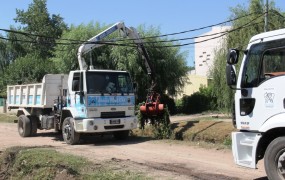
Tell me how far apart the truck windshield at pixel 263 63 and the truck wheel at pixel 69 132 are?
29.6 feet

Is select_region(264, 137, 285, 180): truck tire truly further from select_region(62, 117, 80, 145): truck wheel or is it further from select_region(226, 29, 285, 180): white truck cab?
select_region(62, 117, 80, 145): truck wheel

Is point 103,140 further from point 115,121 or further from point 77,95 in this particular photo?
point 77,95

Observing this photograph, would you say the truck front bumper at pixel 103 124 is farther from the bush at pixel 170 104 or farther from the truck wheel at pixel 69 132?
the bush at pixel 170 104

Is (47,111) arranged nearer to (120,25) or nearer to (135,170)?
Answer: (120,25)

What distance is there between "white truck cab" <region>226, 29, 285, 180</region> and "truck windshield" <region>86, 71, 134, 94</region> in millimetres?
7979

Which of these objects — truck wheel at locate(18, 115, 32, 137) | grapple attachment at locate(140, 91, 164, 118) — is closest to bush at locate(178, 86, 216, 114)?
truck wheel at locate(18, 115, 32, 137)

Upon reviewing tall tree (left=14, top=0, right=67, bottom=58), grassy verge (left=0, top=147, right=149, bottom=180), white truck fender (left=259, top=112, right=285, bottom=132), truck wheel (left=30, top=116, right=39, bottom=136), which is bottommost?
grassy verge (left=0, top=147, right=149, bottom=180)

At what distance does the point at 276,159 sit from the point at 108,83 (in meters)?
9.33

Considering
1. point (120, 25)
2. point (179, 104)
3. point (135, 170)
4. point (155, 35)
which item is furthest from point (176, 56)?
point (135, 170)

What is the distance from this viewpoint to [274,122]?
7.65m

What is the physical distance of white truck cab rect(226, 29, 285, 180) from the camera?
25.1 ft

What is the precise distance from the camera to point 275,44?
7.95 meters

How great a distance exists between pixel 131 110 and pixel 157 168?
6.31 meters

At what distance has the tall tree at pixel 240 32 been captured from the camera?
76.7 feet
